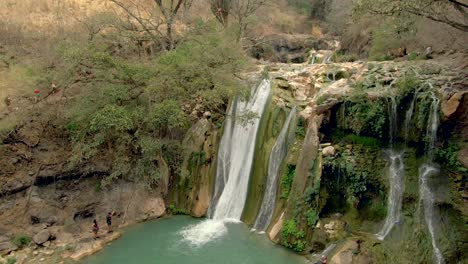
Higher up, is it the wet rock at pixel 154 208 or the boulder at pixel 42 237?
the wet rock at pixel 154 208

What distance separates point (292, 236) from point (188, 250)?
3.43 m

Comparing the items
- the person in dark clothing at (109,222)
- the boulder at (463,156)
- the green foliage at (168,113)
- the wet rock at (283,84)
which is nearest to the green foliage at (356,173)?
the boulder at (463,156)

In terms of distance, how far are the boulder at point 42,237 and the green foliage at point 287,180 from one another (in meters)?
8.40

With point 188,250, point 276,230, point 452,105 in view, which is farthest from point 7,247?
point 452,105

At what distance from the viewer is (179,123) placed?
14766 millimetres

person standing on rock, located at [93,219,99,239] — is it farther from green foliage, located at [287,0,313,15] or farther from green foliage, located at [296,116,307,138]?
green foliage, located at [287,0,313,15]

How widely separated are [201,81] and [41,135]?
23.5ft

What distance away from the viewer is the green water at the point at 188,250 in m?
11.9

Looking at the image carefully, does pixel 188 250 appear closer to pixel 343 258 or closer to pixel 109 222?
pixel 109 222

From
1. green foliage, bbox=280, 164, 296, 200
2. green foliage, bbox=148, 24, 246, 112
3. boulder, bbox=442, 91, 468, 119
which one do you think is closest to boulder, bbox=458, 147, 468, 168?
boulder, bbox=442, 91, 468, 119

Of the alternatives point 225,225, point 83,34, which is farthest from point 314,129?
point 83,34

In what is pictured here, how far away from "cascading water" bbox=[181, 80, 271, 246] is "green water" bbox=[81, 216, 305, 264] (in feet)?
2.98

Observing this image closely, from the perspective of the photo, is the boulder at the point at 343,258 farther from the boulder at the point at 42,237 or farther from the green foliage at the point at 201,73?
the boulder at the point at 42,237

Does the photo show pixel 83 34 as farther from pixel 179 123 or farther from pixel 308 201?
pixel 308 201
